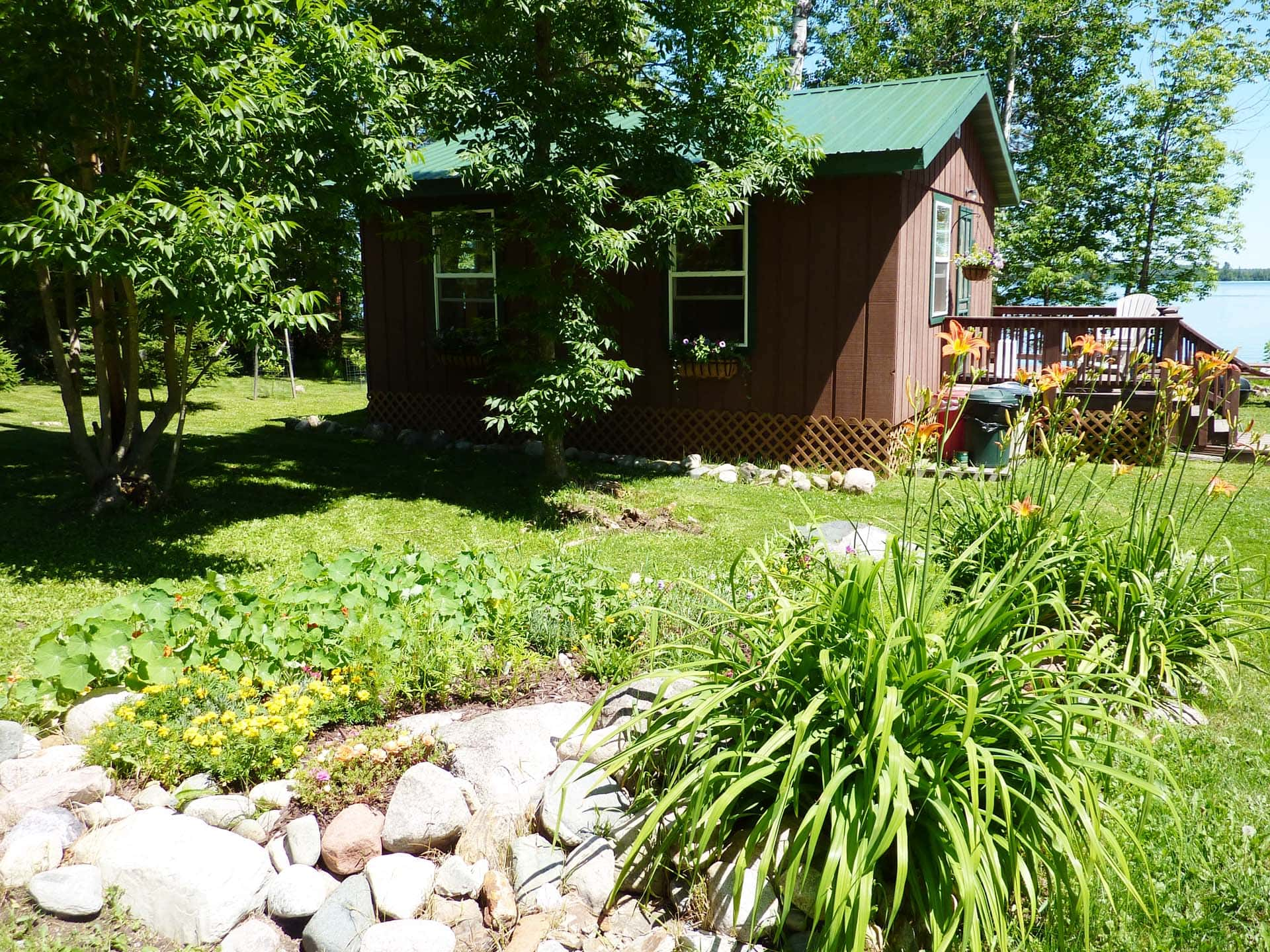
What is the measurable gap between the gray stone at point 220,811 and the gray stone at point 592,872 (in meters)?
1.08

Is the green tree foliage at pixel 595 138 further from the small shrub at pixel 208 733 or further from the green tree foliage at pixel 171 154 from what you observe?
the small shrub at pixel 208 733

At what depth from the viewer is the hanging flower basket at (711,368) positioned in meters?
9.98

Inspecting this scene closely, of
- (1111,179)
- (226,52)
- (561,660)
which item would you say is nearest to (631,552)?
(561,660)

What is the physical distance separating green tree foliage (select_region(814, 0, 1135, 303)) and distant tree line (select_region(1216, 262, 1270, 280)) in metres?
2.57

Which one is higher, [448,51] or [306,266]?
[448,51]

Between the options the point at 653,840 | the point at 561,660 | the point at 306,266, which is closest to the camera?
the point at 653,840

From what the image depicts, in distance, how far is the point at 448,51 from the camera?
356 inches

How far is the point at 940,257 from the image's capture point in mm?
10906

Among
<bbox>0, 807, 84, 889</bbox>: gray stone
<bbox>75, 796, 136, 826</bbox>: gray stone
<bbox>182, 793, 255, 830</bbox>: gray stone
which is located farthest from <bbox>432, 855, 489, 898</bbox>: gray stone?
<bbox>0, 807, 84, 889</bbox>: gray stone

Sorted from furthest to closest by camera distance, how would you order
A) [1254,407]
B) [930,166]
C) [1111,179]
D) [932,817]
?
1. [1111,179]
2. [1254,407]
3. [930,166]
4. [932,817]

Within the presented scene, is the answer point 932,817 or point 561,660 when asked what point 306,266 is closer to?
point 561,660

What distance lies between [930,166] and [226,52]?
6943 millimetres

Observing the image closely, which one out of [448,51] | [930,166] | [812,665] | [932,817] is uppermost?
[448,51]

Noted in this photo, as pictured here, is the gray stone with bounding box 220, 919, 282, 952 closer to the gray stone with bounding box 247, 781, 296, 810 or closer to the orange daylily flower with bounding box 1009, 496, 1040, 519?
the gray stone with bounding box 247, 781, 296, 810
